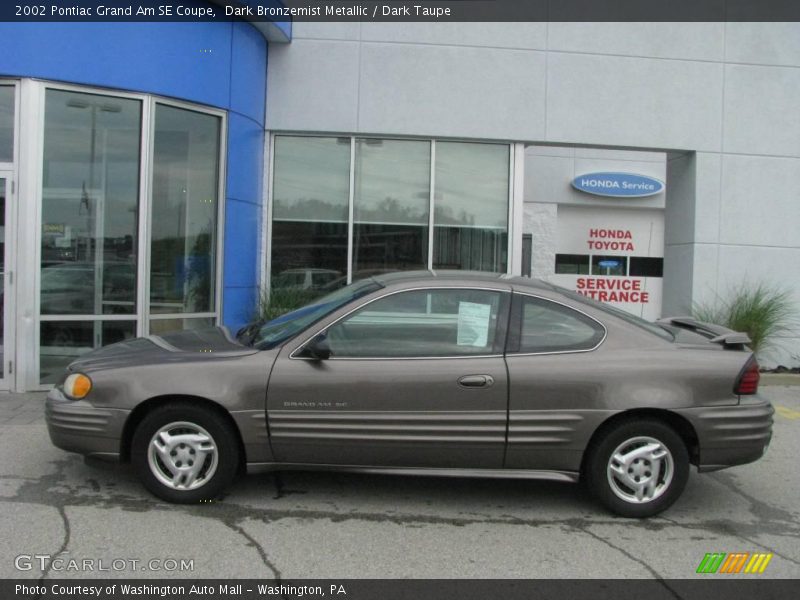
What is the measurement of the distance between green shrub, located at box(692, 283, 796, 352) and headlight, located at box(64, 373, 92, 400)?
823cm

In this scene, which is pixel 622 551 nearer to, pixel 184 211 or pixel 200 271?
pixel 200 271

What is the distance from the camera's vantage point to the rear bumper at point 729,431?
4547 mm

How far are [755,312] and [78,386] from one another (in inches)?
341

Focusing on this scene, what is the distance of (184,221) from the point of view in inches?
338

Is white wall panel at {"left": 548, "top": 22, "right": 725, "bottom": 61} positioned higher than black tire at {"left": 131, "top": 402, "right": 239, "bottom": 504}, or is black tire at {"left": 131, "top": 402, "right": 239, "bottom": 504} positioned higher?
white wall panel at {"left": 548, "top": 22, "right": 725, "bottom": 61}

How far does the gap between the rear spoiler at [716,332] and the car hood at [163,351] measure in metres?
3.15

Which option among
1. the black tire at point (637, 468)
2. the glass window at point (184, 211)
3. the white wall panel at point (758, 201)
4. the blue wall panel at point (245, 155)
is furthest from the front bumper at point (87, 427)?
the white wall panel at point (758, 201)

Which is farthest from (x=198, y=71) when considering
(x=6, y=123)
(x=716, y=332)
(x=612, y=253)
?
(x=612, y=253)

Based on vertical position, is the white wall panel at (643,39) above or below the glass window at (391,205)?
above

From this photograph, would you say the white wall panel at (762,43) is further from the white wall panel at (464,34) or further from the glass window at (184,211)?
the glass window at (184,211)

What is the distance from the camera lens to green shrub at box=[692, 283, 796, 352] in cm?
977

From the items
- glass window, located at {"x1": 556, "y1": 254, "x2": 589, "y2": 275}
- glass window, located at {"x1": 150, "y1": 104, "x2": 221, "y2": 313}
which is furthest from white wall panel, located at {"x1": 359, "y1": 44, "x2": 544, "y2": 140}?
glass window, located at {"x1": 556, "y1": 254, "x2": 589, "y2": 275}

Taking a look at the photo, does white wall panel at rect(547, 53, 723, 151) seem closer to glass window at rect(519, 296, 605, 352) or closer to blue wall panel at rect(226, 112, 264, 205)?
blue wall panel at rect(226, 112, 264, 205)

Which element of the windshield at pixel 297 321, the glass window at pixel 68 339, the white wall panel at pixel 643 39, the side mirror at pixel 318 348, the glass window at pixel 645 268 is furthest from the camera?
the glass window at pixel 645 268
